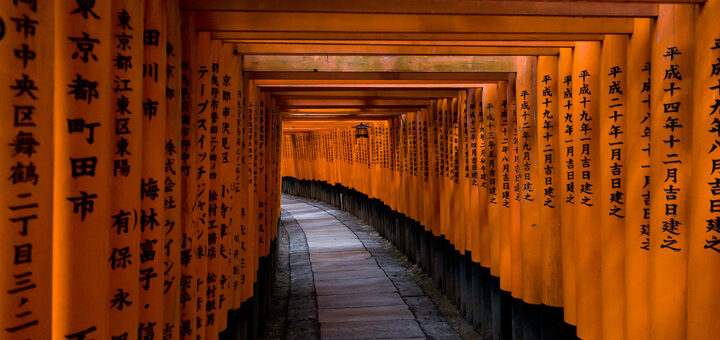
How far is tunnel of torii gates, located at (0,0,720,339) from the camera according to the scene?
1.98 metres

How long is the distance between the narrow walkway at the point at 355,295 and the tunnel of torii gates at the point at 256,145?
Result: 164 cm

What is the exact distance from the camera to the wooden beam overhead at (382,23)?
4051mm

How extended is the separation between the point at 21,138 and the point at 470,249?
7230 millimetres

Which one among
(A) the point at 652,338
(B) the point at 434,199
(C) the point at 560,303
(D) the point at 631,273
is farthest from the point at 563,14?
(B) the point at 434,199

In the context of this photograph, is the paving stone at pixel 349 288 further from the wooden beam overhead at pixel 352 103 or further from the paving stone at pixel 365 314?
the wooden beam overhead at pixel 352 103

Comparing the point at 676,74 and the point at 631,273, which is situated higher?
the point at 676,74

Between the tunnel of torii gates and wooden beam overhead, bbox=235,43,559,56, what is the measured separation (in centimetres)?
2

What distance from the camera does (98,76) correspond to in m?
2.10

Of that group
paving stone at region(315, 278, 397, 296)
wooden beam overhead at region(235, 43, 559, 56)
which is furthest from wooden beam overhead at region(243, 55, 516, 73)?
paving stone at region(315, 278, 397, 296)

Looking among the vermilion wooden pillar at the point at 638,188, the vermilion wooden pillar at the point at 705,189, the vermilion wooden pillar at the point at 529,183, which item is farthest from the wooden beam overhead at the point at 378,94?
the vermilion wooden pillar at the point at 705,189

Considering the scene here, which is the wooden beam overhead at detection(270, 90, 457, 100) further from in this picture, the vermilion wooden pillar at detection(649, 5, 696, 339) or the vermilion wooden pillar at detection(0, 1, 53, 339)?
the vermilion wooden pillar at detection(0, 1, 53, 339)

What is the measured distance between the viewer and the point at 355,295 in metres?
10.5

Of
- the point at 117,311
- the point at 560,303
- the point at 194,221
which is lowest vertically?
the point at 560,303

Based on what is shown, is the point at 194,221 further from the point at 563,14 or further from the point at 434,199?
the point at 434,199
